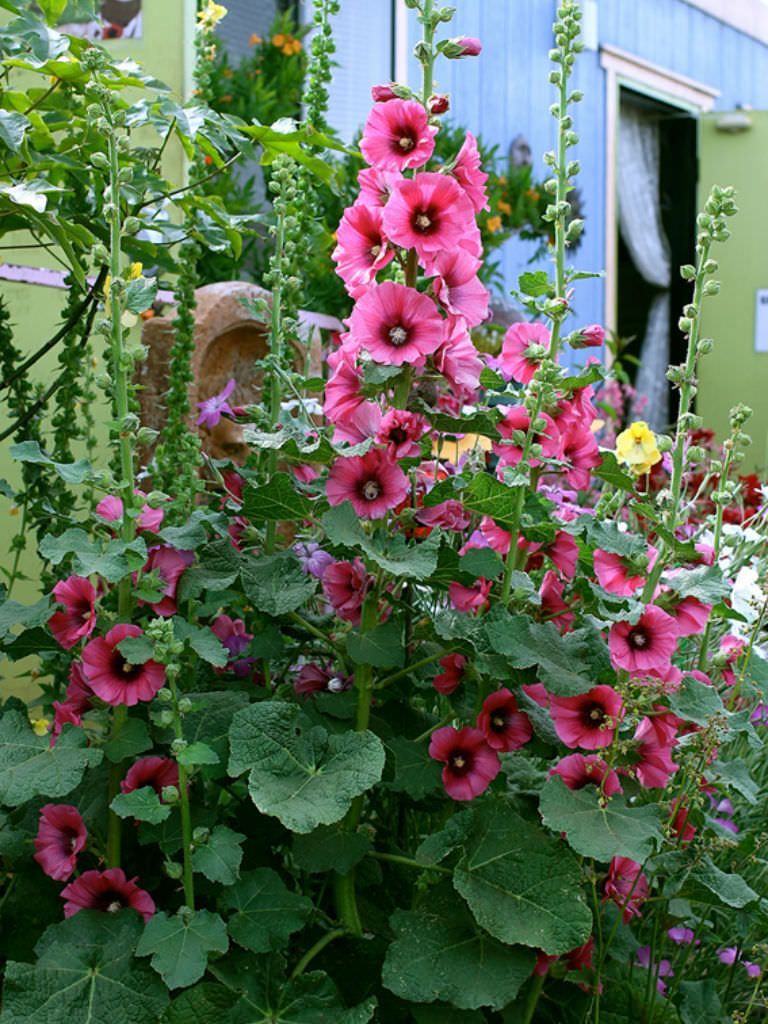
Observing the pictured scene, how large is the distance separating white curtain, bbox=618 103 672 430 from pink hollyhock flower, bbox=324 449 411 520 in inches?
321

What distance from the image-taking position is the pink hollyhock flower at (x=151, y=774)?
4.12 ft

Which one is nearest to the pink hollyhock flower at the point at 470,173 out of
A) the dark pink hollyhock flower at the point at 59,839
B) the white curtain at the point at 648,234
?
the dark pink hollyhock flower at the point at 59,839

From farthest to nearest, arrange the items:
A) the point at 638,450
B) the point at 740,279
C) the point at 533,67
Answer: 1. the point at 740,279
2. the point at 533,67
3. the point at 638,450

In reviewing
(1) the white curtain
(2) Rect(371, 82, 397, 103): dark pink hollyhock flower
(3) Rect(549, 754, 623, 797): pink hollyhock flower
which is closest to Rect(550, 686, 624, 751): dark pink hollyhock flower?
(3) Rect(549, 754, 623, 797): pink hollyhock flower

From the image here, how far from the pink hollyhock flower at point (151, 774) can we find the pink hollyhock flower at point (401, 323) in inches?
18.2

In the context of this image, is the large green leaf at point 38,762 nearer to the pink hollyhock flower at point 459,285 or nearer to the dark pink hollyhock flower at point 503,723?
the dark pink hollyhock flower at point 503,723

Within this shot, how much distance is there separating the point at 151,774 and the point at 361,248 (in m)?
0.58

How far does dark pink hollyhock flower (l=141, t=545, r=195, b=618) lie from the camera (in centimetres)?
131

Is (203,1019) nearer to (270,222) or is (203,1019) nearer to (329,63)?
(270,222)

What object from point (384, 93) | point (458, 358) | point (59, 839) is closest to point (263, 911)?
point (59, 839)

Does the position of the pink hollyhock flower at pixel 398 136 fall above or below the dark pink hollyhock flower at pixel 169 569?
above

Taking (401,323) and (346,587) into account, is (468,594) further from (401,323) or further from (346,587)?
(401,323)

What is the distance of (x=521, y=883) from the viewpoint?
1.19 meters

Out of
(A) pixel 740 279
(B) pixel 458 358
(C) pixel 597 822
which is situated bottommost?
(C) pixel 597 822
